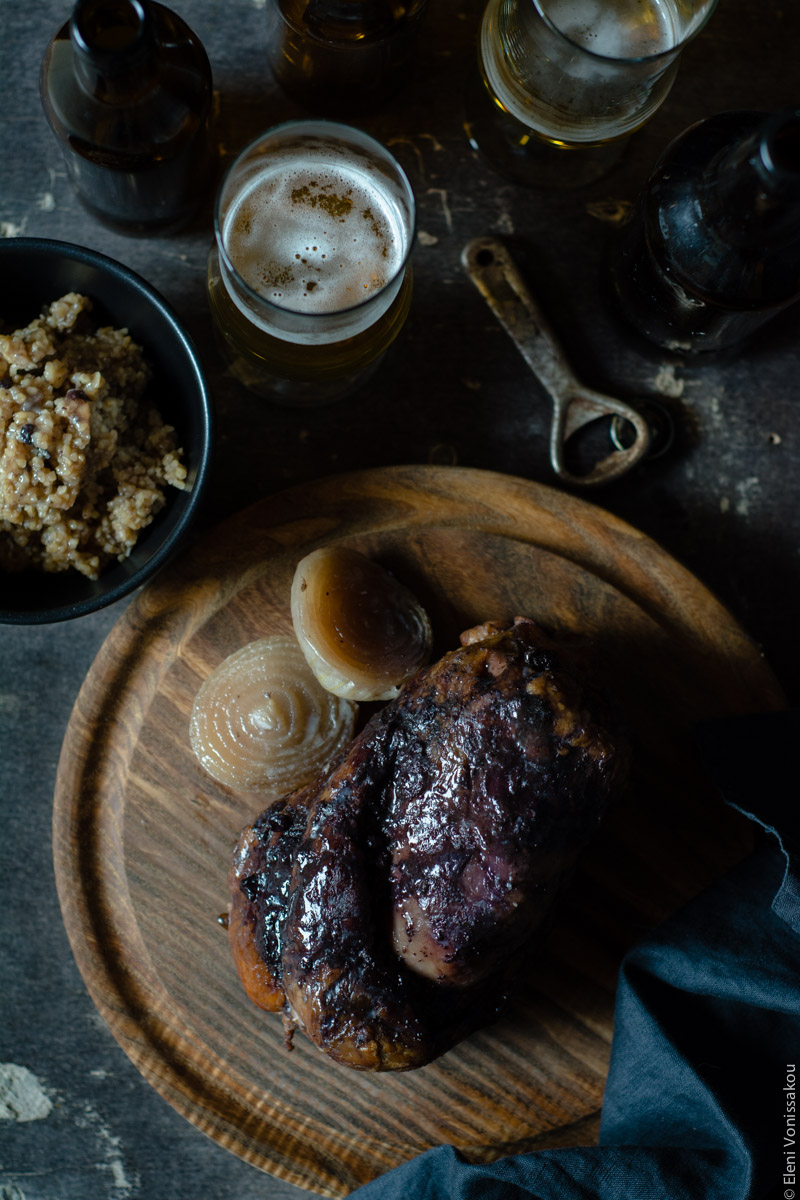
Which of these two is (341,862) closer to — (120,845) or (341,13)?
(120,845)

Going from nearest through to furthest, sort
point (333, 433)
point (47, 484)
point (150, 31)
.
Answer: point (150, 31)
point (47, 484)
point (333, 433)

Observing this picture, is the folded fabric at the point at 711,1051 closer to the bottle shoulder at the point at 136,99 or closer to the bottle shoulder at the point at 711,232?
the bottle shoulder at the point at 711,232

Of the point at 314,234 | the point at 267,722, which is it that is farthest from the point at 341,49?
the point at 267,722

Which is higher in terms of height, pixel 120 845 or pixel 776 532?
pixel 776 532

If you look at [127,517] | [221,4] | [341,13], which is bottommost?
[127,517]

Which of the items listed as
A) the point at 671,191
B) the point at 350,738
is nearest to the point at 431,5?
the point at 671,191

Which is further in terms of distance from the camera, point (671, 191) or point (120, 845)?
point (120, 845)
